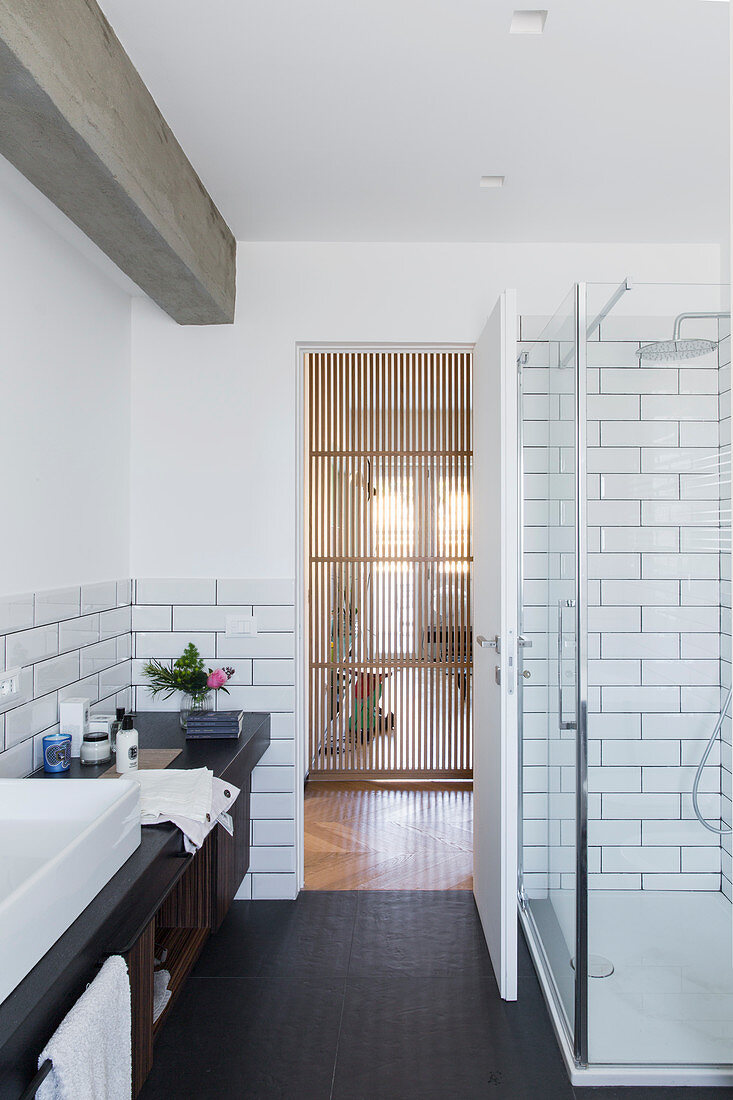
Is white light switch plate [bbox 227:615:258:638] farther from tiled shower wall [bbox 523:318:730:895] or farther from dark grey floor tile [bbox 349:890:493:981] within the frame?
tiled shower wall [bbox 523:318:730:895]

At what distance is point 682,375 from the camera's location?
2053mm

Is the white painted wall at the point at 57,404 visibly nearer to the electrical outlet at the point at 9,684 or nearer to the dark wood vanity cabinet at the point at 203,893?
the electrical outlet at the point at 9,684

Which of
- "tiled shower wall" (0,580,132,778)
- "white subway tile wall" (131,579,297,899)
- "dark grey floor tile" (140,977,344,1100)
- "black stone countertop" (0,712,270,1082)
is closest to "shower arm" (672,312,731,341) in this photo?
"white subway tile wall" (131,579,297,899)

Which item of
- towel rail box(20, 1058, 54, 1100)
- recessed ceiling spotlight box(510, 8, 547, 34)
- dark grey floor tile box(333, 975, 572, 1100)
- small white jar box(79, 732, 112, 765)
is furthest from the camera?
small white jar box(79, 732, 112, 765)

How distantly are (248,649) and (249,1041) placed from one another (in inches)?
53.3

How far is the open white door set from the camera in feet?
7.77

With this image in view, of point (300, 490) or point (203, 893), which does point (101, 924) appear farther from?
point (300, 490)

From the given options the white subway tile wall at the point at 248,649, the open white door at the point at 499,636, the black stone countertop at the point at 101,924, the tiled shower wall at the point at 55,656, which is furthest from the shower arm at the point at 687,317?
the tiled shower wall at the point at 55,656

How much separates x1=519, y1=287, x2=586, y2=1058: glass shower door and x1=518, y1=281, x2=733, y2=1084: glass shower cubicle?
1.2 inches

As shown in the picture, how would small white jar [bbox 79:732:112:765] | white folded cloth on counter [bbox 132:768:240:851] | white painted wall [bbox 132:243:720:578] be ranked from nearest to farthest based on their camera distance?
1. white folded cloth on counter [bbox 132:768:240:851]
2. small white jar [bbox 79:732:112:765]
3. white painted wall [bbox 132:243:720:578]

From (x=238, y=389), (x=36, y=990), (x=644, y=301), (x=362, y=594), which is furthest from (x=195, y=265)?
(x=362, y=594)

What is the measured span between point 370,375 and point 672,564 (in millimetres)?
2738

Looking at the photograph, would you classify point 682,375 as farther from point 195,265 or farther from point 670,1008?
point 670,1008

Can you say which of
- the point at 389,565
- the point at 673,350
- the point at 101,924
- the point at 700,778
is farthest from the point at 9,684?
the point at 389,565
